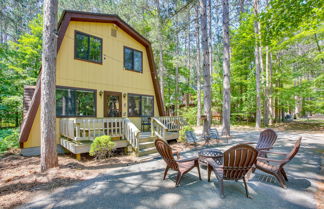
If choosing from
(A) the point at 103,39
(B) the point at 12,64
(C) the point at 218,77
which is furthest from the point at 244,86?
(B) the point at 12,64

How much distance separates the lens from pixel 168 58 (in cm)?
1711

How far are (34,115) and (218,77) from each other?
50.0 feet

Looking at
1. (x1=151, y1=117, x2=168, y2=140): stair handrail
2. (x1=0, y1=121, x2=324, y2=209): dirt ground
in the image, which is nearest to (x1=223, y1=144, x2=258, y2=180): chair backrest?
(x1=0, y1=121, x2=324, y2=209): dirt ground

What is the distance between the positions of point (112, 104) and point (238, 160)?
6.96m

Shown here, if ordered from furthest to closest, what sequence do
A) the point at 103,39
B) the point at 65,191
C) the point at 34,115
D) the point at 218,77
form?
the point at 218,77 < the point at 103,39 < the point at 34,115 < the point at 65,191

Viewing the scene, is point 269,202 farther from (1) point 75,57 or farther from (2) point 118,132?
(1) point 75,57

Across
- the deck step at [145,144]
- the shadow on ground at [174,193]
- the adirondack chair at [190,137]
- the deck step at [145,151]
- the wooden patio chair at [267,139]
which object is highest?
the wooden patio chair at [267,139]

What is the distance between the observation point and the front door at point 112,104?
8156 mm

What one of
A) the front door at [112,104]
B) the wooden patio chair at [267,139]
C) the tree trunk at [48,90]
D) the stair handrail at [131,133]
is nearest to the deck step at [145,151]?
the stair handrail at [131,133]

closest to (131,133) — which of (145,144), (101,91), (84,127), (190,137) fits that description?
(145,144)

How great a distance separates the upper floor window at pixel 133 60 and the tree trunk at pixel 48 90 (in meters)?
4.84

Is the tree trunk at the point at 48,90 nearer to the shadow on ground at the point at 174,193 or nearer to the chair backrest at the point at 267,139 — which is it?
the shadow on ground at the point at 174,193

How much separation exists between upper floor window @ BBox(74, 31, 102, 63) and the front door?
1.82 metres

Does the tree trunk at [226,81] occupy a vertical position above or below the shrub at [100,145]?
above
